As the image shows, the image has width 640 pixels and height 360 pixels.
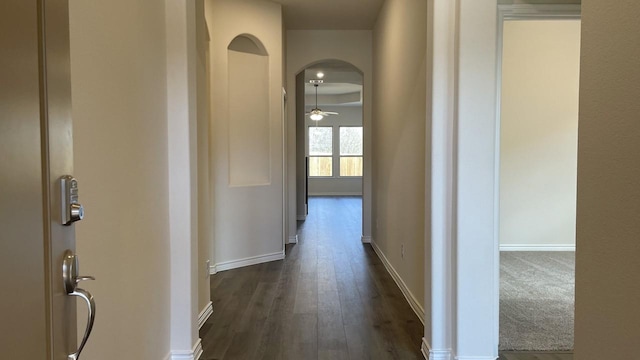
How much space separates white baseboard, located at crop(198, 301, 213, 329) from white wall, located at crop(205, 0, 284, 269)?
1.41 metres

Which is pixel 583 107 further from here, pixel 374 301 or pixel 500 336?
pixel 374 301

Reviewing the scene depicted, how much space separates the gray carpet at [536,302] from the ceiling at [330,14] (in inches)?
138

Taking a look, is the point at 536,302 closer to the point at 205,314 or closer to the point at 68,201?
the point at 205,314

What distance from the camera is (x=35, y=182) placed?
746 mm

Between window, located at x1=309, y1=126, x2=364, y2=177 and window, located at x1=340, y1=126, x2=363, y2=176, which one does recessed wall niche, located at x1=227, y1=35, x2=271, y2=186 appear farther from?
window, located at x1=340, y1=126, x2=363, y2=176

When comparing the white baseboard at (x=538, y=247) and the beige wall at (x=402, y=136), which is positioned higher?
the beige wall at (x=402, y=136)

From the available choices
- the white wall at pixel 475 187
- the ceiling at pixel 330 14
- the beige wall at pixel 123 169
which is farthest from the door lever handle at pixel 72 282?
the ceiling at pixel 330 14

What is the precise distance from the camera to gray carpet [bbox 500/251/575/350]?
115 inches

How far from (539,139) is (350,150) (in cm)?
921

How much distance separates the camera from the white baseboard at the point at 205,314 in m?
3.26

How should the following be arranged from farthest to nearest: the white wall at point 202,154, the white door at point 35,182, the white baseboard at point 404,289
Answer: the white baseboard at point 404,289
the white wall at point 202,154
the white door at point 35,182

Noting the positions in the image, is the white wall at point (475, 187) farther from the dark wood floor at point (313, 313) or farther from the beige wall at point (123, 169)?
the beige wall at point (123, 169)

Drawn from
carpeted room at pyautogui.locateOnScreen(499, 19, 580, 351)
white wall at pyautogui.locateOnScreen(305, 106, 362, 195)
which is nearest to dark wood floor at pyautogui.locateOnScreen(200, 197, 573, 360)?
carpeted room at pyautogui.locateOnScreen(499, 19, 580, 351)

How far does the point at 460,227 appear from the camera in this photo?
7.82ft
